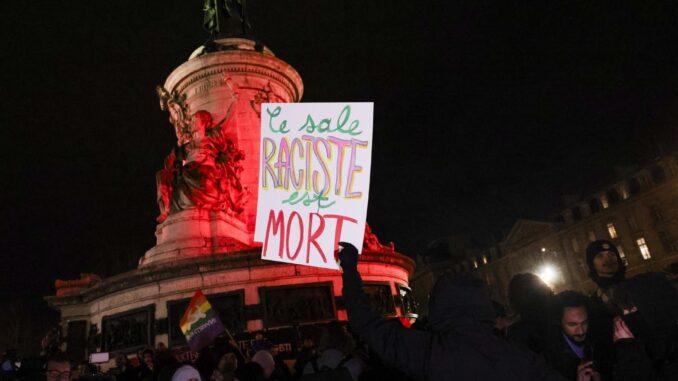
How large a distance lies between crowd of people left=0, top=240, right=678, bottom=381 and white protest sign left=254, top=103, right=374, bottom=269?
99 centimetres

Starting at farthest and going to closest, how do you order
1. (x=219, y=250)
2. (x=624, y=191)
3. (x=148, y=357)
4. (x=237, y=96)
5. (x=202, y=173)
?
(x=624, y=191) → (x=237, y=96) → (x=202, y=173) → (x=219, y=250) → (x=148, y=357)

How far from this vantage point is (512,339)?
14.5 ft

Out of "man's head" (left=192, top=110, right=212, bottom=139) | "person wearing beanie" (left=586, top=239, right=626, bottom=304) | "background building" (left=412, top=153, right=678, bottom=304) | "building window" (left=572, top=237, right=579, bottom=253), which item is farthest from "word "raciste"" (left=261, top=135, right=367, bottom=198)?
"building window" (left=572, top=237, right=579, bottom=253)

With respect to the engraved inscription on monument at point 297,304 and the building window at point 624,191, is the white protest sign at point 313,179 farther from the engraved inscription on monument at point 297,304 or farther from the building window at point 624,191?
the building window at point 624,191

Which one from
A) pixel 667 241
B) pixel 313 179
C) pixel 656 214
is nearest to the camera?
pixel 313 179

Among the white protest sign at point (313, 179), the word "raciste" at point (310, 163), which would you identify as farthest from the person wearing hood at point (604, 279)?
the word "raciste" at point (310, 163)

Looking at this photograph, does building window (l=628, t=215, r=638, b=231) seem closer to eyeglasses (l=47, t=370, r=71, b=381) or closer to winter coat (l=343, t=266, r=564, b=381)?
winter coat (l=343, t=266, r=564, b=381)

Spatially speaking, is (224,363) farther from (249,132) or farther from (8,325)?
(8,325)

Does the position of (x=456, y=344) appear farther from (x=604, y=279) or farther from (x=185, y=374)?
(x=185, y=374)

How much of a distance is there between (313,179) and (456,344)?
3045 mm

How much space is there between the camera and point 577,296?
3.93 m

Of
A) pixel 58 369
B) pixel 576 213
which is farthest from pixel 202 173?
pixel 576 213

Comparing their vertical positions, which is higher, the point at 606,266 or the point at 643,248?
the point at 643,248

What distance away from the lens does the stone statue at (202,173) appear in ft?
48.8
